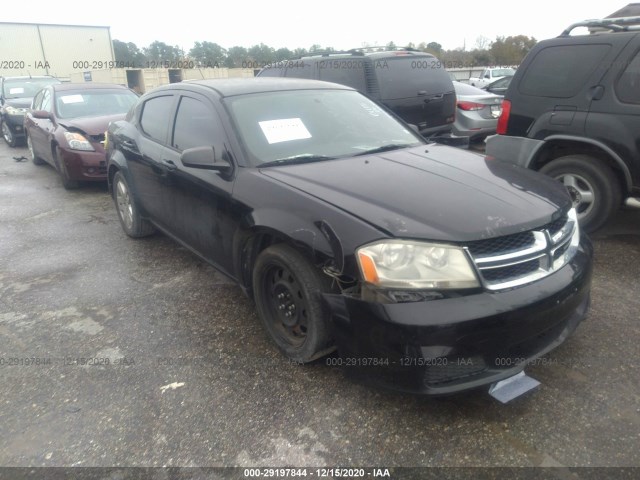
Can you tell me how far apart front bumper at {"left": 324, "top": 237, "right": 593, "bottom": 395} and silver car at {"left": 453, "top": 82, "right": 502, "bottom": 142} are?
21.5ft

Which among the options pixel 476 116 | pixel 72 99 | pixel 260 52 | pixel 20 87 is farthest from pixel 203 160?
pixel 260 52

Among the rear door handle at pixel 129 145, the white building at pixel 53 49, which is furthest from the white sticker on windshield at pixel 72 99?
the white building at pixel 53 49

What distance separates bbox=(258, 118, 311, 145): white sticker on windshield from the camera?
3133mm

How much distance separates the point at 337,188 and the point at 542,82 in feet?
10.7

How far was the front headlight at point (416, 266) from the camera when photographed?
213 cm

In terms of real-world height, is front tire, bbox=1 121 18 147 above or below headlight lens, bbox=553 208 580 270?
below

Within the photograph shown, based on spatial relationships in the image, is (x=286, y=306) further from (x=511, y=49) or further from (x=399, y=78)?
(x=511, y=49)

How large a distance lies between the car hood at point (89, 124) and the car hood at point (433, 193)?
16.9 ft

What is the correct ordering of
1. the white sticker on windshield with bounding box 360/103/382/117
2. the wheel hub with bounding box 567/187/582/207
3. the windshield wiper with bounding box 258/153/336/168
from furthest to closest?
the wheel hub with bounding box 567/187/582/207 → the white sticker on windshield with bounding box 360/103/382/117 → the windshield wiper with bounding box 258/153/336/168

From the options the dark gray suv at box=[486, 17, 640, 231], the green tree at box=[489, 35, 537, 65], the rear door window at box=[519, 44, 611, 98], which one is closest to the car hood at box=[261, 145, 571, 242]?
the dark gray suv at box=[486, 17, 640, 231]

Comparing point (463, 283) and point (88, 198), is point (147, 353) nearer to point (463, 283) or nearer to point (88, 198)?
point (463, 283)

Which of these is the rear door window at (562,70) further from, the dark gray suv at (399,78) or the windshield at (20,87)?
the windshield at (20,87)

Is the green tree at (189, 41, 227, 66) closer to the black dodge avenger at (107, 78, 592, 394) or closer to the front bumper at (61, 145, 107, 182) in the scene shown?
the front bumper at (61, 145, 107, 182)

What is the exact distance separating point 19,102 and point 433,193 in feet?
41.4
